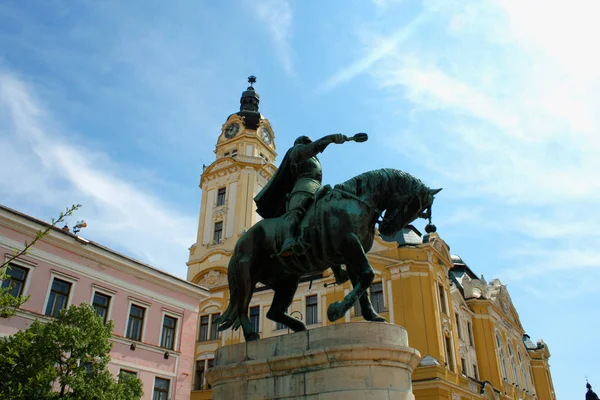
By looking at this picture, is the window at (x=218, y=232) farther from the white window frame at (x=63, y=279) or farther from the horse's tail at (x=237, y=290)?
the horse's tail at (x=237, y=290)

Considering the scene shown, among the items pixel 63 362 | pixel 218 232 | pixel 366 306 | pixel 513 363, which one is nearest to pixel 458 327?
pixel 513 363

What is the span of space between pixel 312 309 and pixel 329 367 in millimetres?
25992

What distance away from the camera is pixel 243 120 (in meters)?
44.2

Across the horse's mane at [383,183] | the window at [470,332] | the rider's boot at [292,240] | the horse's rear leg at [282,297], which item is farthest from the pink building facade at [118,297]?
the window at [470,332]

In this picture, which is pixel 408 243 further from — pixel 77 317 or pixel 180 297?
pixel 77 317

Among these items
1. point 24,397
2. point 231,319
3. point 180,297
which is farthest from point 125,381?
point 231,319

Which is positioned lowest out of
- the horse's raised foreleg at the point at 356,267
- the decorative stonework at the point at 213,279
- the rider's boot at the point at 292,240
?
the horse's raised foreleg at the point at 356,267

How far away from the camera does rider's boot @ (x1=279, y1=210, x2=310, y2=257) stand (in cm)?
645

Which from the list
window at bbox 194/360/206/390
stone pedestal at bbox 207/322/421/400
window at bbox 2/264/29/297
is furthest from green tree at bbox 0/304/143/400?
window at bbox 194/360/206/390

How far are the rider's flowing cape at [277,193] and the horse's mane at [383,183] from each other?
3.78 ft

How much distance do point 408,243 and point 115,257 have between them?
54.9ft

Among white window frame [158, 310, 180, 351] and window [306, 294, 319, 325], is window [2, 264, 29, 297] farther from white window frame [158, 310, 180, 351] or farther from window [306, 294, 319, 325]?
window [306, 294, 319, 325]

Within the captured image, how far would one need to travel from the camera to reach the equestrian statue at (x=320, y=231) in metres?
6.35

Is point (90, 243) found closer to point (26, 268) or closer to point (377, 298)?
point (26, 268)
